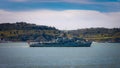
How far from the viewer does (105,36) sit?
650ft

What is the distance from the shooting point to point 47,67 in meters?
49.0

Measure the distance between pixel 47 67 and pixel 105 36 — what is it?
152 metres

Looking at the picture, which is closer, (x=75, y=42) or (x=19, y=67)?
(x=19, y=67)

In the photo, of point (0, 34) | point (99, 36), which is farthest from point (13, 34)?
point (99, 36)

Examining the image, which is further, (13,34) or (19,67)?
(13,34)

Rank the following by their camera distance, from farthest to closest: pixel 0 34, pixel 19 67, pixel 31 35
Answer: pixel 0 34
pixel 31 35
pixel 19 67

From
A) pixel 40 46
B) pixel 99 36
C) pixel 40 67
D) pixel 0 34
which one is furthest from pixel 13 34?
pixel 40 67

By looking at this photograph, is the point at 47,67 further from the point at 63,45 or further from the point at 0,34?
the point at 0,34

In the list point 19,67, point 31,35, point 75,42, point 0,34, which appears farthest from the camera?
point 0,34

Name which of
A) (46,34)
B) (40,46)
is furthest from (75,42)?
(46,34)

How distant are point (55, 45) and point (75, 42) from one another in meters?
7.74

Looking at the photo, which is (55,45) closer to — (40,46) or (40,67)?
(40,46)

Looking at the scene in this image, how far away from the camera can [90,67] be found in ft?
160

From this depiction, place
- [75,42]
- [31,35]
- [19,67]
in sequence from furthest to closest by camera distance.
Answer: [31,35] < [75,42] < [19,67]
